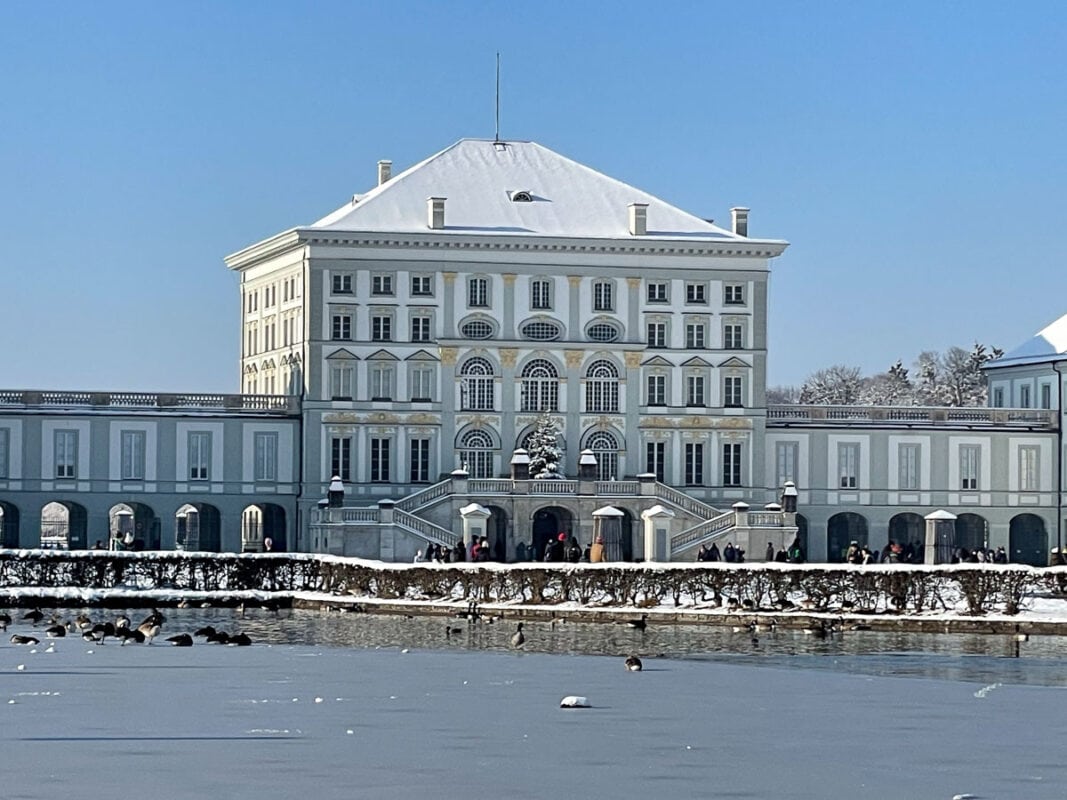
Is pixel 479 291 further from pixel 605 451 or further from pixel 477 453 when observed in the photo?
pixel 605 451

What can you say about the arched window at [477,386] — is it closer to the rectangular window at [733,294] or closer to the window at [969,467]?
the rectangular window at [733,294]

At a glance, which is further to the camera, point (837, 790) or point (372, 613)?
point (372, 613)

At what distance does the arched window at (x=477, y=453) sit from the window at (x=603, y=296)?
5593mm

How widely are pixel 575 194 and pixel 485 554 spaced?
22.1 m

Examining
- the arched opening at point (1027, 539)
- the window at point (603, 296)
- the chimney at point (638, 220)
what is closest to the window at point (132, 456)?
the window at point (603, 296)

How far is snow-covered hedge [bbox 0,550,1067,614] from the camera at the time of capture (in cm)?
5103

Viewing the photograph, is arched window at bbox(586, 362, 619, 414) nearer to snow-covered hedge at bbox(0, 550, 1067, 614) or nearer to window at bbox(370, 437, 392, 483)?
window at bbox(370, 437, 392, 483)

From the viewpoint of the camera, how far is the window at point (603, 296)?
3285 inches

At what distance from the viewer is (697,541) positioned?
78.1 m

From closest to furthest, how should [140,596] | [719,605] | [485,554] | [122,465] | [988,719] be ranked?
[988,719]
[719,605]
[140,596]
[485,554]
[122,465]

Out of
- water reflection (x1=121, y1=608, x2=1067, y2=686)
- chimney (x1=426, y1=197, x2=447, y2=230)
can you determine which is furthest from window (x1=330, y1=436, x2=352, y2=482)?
water reflection (x1=121, y1=608, x2=1067, y2=686)

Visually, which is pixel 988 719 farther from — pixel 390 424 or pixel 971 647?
pixel 390 424

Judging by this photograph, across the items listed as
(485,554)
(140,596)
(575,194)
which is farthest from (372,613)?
(575,194)

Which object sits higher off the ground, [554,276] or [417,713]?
[554,276]
